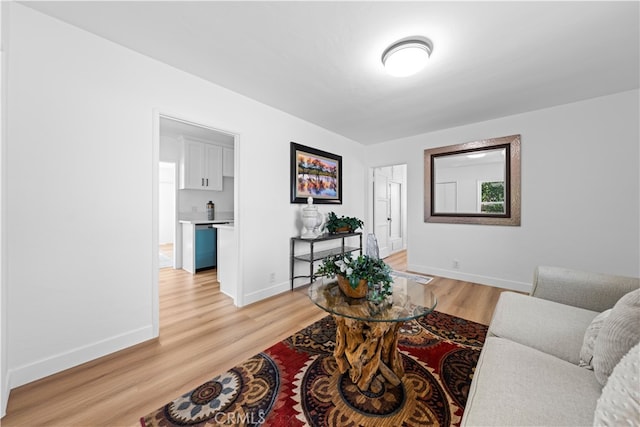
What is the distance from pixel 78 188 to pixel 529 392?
107 inches

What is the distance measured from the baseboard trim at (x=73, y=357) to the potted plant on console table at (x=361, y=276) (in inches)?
65.4

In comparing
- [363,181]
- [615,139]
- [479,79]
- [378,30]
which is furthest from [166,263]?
[615,139]

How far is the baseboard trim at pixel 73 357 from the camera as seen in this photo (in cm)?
151

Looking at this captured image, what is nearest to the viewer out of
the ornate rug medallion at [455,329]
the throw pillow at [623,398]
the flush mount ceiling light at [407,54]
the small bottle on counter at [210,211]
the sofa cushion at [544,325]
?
the throw pillow at [623,398]

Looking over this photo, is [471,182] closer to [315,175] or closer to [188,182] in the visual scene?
[315,175]

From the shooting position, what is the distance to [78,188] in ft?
5.63

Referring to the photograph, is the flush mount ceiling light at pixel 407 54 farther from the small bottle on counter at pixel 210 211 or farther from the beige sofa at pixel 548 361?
the small bottle on counter at pixel 210 211

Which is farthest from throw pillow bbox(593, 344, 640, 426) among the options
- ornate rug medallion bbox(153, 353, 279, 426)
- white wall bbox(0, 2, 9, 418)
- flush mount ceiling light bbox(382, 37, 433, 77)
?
white wall bbox(0, 2, 9, 418)

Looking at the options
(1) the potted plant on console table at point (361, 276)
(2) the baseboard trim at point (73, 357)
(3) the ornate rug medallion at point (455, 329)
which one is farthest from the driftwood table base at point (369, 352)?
(2) the baseboard trim at point (73, 357)

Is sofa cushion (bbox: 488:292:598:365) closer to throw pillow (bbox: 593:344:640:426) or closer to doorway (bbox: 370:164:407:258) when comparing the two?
throw pillow (bbox: 593:344:640:426)

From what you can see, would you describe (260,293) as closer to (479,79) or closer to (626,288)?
(626,288)

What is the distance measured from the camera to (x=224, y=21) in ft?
5.37

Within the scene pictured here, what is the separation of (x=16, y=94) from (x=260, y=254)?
7.22 ft

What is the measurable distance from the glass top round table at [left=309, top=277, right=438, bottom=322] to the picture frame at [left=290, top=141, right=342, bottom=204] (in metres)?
1.78
